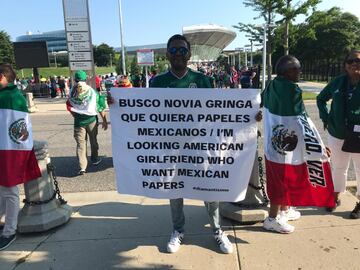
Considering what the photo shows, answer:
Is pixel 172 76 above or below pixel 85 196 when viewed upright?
above

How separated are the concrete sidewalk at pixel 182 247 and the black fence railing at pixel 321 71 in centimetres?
2777

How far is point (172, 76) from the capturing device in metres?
3.55

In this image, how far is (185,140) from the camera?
3.57 metres

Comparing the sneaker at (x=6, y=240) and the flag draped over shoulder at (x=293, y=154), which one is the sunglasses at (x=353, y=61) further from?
the sneaker at (x=6, y=240)

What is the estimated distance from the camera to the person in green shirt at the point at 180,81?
11.2 ft

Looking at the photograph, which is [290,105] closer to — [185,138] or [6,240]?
[185,138]

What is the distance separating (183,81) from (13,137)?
1.71m

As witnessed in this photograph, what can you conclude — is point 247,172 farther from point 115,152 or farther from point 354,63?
point 354,63

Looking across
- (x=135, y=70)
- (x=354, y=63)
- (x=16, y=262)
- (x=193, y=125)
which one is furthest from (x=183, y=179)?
(x=135, y=70)

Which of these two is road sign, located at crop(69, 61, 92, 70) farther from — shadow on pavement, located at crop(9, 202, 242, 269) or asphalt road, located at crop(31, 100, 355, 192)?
shadow on pavement, located at crop(9, 202, 242, 269)

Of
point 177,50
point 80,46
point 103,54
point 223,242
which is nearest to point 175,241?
point 223,242

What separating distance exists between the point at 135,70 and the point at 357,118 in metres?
39.1

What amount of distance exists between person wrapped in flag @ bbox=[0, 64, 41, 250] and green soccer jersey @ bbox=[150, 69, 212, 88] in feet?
4.47

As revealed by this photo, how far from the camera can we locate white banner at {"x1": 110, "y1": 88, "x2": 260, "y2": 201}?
11.5 feet
